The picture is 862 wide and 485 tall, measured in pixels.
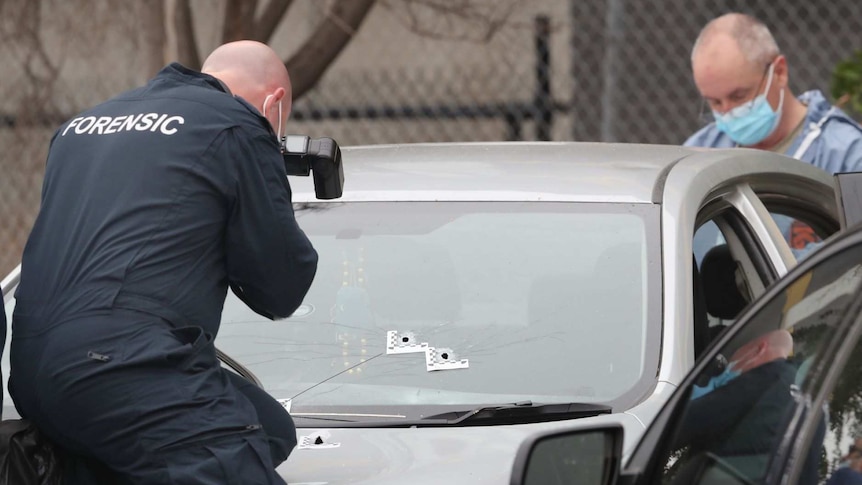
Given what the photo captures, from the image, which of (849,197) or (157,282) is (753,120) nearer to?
(849,197)

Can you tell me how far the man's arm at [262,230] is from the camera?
108 inches

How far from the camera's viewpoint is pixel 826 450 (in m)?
2.07

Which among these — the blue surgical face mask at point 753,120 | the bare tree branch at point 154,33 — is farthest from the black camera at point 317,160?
the bare tree branch at point 154,33

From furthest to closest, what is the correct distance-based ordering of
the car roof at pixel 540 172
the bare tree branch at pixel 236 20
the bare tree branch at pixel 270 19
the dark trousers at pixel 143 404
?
1. the bare tree branch at pixel 270 19
2. the bare tree branch at pixel 236 20
3. the car roof at pixel 540 172
4. the dark trousers at pixel 143 404

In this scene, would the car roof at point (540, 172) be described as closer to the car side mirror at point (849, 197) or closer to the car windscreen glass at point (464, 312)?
the car windscreen glass at point (464, 312)

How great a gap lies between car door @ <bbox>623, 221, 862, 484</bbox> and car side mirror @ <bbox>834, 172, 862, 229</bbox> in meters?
1.56

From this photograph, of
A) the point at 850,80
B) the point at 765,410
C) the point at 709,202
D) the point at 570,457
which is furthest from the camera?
the point at 850,80

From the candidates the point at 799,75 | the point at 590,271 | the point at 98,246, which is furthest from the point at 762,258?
the point at 799,75

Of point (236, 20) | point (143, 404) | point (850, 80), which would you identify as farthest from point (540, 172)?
point (850, 80)

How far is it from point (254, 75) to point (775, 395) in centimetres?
134

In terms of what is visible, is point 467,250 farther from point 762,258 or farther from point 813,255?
point 813,255

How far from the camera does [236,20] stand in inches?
221

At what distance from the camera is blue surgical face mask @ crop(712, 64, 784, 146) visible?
5.19m

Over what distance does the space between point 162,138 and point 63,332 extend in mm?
409
